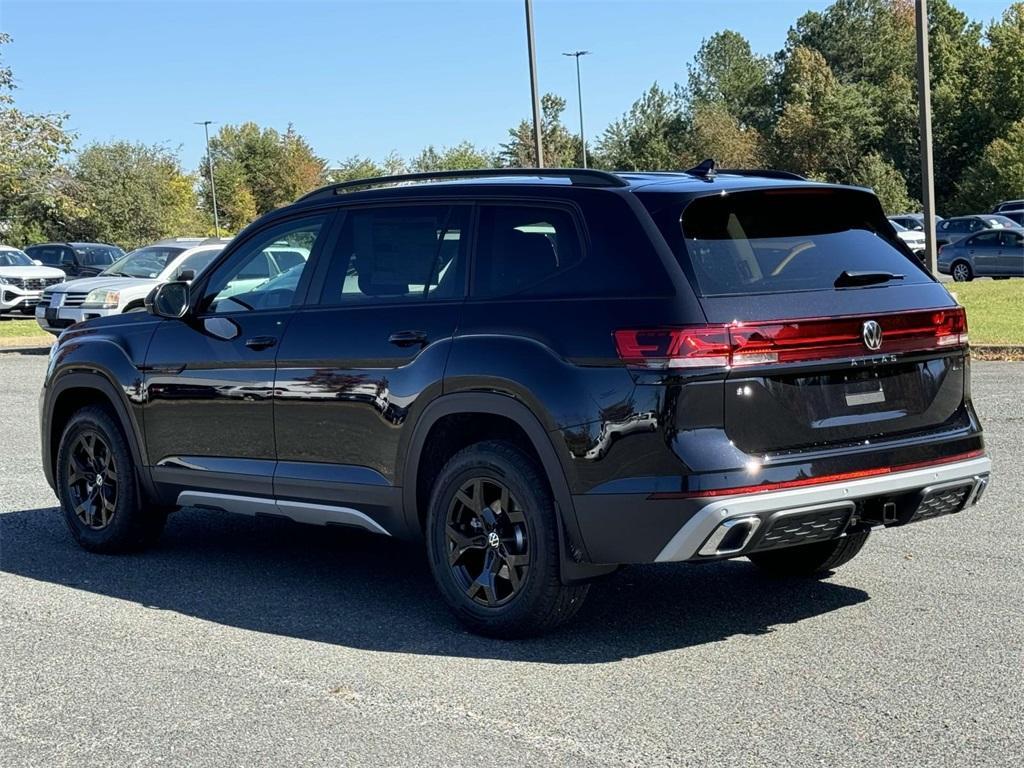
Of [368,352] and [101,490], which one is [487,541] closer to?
[368,352]

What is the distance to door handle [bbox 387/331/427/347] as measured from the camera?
5902 millimetres

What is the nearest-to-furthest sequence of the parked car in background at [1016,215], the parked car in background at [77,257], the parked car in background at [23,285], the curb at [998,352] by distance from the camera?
1. the curb at [998,352]
2. the parked car in background at [23,285]
3. the parked car in background at [77,257]
4. the parked car in background at [1016,215]

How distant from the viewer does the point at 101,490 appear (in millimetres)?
7605

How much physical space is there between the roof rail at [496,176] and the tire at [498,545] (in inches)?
44.9

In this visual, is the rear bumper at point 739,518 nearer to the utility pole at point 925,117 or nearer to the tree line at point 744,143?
the utility pole at point 925,117

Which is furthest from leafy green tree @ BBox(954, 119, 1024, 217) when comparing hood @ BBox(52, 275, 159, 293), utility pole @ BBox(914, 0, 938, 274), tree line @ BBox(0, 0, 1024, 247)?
hood @ BBox(52, 275, 159, 293)

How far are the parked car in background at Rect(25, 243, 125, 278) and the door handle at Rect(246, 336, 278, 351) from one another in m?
31.9

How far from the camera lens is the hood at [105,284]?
21.2m

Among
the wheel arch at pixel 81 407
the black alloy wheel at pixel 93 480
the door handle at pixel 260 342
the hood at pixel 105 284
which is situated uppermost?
the door handle at pixel 260 342

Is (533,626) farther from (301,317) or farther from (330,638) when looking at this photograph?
(301,317)

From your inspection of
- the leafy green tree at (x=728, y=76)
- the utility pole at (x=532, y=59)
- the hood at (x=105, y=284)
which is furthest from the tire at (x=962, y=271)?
the leafy green tree at (x=728, y=76)

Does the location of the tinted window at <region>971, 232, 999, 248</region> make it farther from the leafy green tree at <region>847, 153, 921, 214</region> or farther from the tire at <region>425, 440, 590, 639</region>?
the tire at <region>425, 440, 590, 639</region>

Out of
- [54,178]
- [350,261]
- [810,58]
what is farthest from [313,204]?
[810,58]

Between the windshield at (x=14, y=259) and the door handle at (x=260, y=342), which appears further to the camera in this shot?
the windshield at (x=14, y=259)
